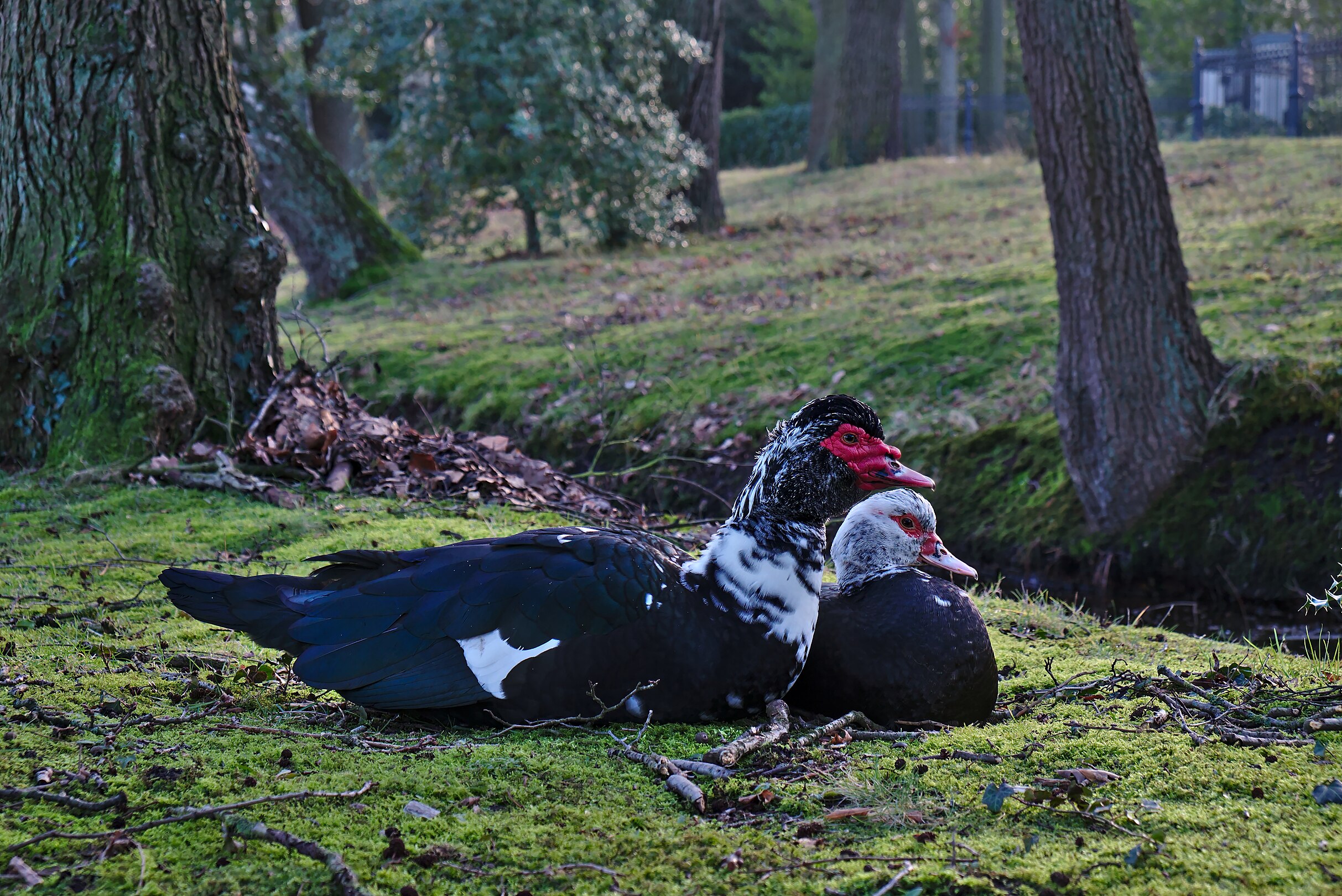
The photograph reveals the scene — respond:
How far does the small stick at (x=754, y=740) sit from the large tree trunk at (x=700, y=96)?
14.8m

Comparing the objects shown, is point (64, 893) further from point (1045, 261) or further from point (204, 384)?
point (1045, 261)

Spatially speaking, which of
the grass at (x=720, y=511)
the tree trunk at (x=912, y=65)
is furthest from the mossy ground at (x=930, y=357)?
the tree trunk at (x=912, y=65)

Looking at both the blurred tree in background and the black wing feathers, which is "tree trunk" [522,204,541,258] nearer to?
the black wing feathers

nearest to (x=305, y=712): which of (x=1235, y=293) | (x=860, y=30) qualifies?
(x=1235, y=293)

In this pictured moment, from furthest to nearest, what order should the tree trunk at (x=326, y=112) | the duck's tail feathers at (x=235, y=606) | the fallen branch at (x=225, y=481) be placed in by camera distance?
the tree trunk at (x=326, y=112) < the fallen branch at (x=225, y=481) < the duck's tail feathers at (x=235, y=606)

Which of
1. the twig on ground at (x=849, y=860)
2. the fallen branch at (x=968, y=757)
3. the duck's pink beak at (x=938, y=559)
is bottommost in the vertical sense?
the fallen branch at (x=968, y=757)

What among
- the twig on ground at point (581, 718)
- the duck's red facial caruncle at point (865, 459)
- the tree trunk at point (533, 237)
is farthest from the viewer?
the tree trunk at point (533, 237)

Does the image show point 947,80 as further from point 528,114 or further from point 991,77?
point 528,114

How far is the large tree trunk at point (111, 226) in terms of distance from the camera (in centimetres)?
677

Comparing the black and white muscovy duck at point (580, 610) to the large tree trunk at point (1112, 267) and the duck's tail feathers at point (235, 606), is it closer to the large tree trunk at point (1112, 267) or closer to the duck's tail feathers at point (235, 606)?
the duck's tail feathers at point (235, 606)

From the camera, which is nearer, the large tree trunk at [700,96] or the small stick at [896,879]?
the small stick at [896,879]

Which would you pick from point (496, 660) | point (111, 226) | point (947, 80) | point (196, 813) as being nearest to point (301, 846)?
point (196, 813)

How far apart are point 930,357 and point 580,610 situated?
6825 millimetres

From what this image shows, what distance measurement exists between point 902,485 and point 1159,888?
1.62 metres
